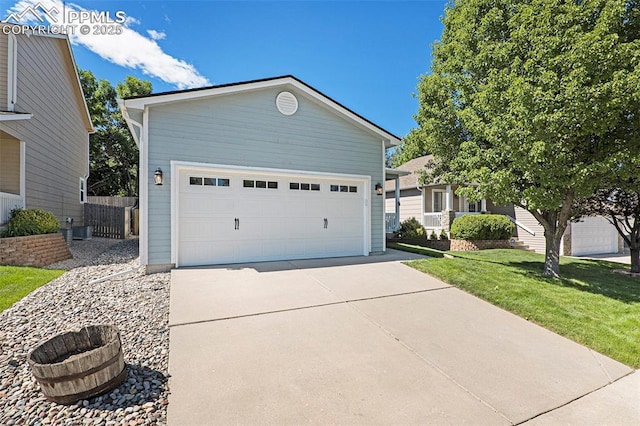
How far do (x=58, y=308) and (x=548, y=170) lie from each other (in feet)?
29.0

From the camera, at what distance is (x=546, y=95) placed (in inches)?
219

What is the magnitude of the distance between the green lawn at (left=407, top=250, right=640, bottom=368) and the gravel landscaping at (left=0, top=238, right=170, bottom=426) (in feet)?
17.2

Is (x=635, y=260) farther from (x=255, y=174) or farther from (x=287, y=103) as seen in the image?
(x=255, y=174)

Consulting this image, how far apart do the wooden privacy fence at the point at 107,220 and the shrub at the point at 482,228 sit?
14.5 meters

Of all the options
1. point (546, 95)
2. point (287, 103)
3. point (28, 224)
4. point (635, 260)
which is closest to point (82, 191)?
point (28, 224)

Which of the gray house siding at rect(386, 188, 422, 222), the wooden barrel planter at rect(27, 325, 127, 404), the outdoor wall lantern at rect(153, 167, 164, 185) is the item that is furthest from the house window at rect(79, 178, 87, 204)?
the gray house siding at rect(386, 188, 422, 222)

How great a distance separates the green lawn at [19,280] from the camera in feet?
15.7

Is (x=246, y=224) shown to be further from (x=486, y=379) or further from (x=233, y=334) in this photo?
(x=486, y=379)

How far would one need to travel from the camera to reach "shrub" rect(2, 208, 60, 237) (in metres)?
7.49

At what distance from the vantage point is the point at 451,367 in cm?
323

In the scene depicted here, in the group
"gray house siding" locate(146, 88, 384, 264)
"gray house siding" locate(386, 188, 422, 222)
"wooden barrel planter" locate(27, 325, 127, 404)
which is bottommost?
"wooden barrel planter" locate(27, 325, 127, 404)

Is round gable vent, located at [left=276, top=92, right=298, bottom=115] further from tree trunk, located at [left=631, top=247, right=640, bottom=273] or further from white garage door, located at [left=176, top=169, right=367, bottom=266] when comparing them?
tree trunk, located at [left=631, top=247, right=640, bottom=273]

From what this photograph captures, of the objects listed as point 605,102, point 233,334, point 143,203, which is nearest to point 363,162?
point 605,102

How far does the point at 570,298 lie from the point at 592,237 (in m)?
10.9
